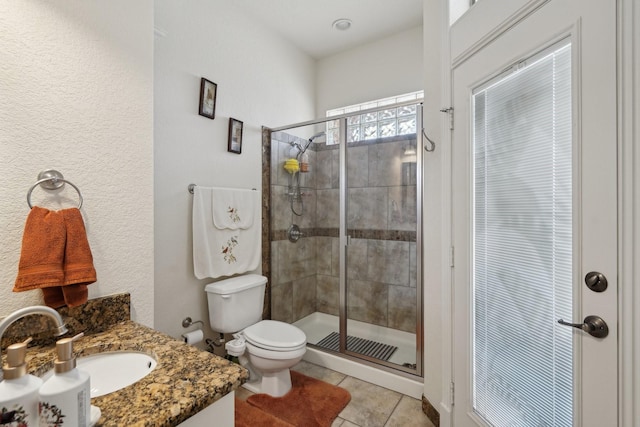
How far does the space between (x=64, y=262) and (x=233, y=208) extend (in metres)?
1.26

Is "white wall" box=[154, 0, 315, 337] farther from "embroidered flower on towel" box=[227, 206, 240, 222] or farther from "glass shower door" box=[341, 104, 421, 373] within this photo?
"glass shower door" box=[341, 104, 421, 373]

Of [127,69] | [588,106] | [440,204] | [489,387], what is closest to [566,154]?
[588,106]

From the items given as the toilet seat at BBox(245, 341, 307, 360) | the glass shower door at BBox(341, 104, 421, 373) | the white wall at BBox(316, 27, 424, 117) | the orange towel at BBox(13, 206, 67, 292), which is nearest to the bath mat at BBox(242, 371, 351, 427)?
the toilet seat at BBox(245, 341, 307, 360)

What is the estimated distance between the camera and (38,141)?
3.25 feet

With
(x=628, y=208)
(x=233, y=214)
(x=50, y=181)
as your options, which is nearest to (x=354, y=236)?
(x=233, y=214)

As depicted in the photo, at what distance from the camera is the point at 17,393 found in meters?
0.55

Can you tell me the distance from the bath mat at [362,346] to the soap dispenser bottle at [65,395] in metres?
2.08

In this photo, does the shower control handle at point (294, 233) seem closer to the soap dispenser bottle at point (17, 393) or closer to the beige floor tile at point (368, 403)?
the beige floor tile at point (368, 403)

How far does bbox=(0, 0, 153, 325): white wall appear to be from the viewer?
946 millimetres

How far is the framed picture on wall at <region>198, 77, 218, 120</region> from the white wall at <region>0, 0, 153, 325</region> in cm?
76

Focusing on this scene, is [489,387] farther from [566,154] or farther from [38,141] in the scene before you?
[38,141]

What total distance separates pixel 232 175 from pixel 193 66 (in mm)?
795

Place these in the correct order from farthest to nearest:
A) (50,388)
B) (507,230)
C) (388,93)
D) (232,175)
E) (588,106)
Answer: (388,93) → (232,175) → (507,230) → (588,106) → (50,388)

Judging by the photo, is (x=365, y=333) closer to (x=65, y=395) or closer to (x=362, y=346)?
(x=362, y=346)
